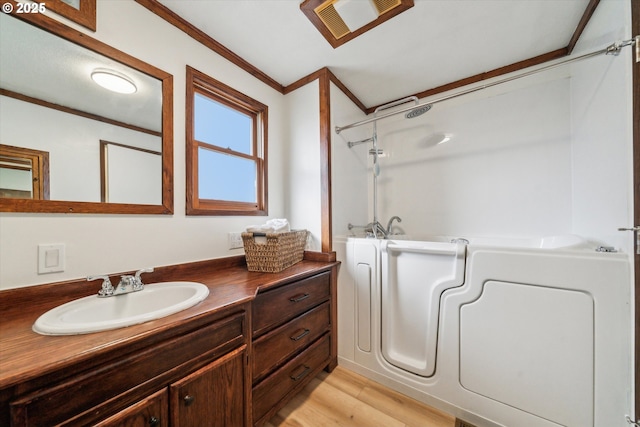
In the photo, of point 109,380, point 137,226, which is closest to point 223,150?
→ point 137,226

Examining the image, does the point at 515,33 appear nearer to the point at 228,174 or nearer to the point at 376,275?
the point at 376,275

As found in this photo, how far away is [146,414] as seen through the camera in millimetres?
697

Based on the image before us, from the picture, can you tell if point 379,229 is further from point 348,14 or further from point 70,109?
point 70,109

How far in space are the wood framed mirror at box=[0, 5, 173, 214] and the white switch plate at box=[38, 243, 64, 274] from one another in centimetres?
16

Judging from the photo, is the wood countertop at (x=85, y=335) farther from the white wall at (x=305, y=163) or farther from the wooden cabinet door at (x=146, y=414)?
the white wall at (x=305, y=163)

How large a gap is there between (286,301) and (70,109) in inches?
54.9

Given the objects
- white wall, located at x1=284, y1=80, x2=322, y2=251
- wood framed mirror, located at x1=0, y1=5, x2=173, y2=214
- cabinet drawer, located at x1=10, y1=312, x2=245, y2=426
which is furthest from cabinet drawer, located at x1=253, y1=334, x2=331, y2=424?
wood framed mirror, located at x1=0, y1=5, x2=173, y2=214

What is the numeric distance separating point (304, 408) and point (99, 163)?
174cm

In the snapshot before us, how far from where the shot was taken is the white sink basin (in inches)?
26.8

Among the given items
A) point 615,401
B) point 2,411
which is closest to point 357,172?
point 615,401

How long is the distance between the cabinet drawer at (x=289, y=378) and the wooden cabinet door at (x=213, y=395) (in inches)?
6.0

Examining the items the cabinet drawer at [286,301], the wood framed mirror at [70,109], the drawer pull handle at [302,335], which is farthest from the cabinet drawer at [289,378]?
the wood framed mirror at [70,109]

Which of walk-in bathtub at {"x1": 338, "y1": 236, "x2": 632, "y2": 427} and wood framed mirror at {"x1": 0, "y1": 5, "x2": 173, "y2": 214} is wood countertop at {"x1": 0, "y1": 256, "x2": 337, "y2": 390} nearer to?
wood framed mirror at {"x1": 0, "y1": 5, "x2": 173, "y2": 214}

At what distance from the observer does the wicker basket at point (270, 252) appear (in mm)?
1404
